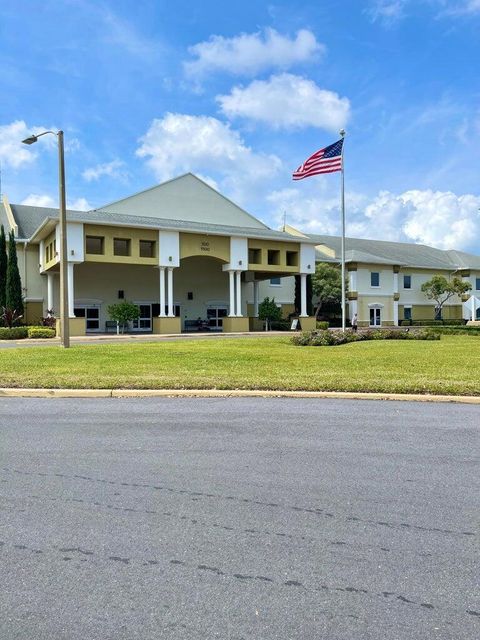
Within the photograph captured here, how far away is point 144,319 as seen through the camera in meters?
43.0

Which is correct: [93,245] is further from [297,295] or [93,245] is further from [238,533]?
[238,533]

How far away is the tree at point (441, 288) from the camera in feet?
180

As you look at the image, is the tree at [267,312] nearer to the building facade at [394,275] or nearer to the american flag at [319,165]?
the building facade at [394,275]

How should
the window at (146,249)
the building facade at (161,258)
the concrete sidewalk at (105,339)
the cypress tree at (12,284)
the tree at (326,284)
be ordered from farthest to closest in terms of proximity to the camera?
the tree at (326,284) < the window at (146,249) < the cypress tree at (12,284) < the building facade at (161,258) < the concrete sidewalk at (105,339)

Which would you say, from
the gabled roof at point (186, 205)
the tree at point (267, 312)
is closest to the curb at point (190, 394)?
the gabled roof at point (186, 205)

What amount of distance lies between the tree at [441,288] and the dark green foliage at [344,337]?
32.7 meters

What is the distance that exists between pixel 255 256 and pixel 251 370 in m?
29.0

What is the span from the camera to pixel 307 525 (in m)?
4.12

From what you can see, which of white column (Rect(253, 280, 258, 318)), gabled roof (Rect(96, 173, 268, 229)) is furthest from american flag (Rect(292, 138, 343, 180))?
white column (Rect(253, 280, 258, 318))

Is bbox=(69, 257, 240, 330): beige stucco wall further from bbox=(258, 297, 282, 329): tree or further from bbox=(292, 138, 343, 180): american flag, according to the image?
bbox=(292, 138, 343, 180): american flag

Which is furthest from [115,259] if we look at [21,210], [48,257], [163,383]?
[163,383]

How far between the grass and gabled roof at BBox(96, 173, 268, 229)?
24.6 meters

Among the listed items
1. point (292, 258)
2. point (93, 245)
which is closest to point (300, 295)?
point (292, 258)

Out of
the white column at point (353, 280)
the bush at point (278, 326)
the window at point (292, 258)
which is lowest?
the bush at point (278, 326)
